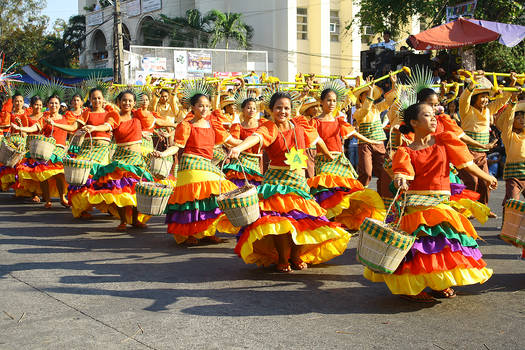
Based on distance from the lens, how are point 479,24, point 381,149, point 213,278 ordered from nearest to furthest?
point 213,278 → point 381,149 → point 479,24

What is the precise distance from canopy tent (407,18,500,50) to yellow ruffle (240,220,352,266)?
354 inches

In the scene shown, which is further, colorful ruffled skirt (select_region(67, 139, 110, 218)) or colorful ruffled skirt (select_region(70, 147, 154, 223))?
colorful ruffled skirt (select_region(67, 139, 110, 218))

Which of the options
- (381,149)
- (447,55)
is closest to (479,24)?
(447,55)

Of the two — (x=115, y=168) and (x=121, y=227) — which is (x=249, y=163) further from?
(x=121, y=227)

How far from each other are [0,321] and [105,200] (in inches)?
169

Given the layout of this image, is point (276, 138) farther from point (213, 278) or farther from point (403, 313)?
point (403, 313)

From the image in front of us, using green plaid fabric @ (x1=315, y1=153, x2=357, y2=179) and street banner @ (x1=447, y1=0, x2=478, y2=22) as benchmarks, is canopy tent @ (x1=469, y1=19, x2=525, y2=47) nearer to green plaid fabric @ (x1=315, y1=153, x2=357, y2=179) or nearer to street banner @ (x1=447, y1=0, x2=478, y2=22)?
street banner @ (x1=447, y1=0, x2=478, y2=22)

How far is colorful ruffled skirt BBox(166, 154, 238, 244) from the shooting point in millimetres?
7719

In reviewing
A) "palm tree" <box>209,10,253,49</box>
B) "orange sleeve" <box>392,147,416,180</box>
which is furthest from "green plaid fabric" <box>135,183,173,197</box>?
"palm tree" <box>209,10,253,49</box>

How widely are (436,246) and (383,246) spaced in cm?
A: 61

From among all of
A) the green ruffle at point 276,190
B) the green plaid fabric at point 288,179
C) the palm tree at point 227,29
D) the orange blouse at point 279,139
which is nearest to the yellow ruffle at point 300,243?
the green ruffle at point 276,190

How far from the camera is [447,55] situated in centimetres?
1812

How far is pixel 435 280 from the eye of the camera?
191 inches

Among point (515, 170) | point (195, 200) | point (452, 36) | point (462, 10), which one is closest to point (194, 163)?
point (195, 200)
